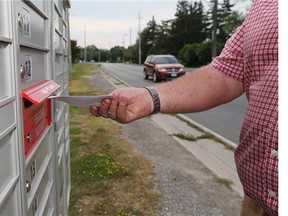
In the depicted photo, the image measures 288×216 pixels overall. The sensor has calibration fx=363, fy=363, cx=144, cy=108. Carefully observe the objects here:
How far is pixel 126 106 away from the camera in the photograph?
72.6 inches

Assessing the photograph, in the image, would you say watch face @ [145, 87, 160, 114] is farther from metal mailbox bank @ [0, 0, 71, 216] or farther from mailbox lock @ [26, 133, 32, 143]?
mailbox lock @ [26, 133, 32, 143]

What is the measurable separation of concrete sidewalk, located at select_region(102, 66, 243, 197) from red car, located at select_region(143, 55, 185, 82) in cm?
1217

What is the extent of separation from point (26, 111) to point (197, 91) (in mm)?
903

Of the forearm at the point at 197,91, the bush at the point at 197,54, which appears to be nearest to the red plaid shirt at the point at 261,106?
the forearm at the point at 197,91

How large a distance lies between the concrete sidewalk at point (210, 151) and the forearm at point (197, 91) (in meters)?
2.55

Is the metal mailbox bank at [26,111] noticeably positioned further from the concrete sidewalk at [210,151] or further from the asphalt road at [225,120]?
the asphalt road at [225,120]

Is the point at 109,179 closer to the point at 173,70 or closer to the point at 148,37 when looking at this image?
the point at 173,70

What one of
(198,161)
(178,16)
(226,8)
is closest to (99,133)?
(198,161)

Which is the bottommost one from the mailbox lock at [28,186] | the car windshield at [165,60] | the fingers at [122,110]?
the mailbox lock at [28,186]

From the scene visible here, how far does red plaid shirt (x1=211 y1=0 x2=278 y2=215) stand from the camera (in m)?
1.55

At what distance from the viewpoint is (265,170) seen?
1589 mm

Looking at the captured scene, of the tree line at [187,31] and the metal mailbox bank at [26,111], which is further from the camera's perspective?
the tree line at [187,31]

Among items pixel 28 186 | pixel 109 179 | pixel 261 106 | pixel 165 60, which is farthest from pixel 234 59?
pixel 165 60

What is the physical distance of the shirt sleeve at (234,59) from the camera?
189 centimetres
